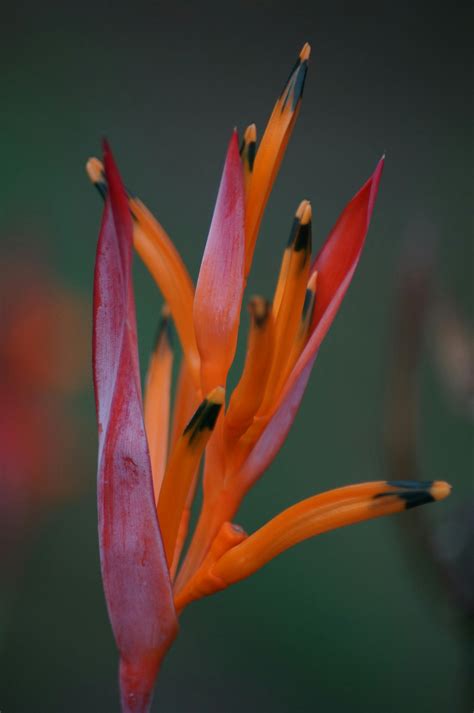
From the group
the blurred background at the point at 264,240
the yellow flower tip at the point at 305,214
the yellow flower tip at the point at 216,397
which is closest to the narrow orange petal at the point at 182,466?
the yellow flower tip at the point at 216,397

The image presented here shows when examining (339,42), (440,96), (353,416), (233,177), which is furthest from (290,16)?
(233,177)

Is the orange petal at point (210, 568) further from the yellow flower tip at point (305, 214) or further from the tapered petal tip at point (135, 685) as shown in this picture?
the yellow flower tip at point (305, 214)

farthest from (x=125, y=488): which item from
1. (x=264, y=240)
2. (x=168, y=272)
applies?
(x=264, y=240)

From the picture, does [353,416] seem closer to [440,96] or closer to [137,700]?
[440,96]

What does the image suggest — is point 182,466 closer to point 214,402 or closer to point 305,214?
point 214,402

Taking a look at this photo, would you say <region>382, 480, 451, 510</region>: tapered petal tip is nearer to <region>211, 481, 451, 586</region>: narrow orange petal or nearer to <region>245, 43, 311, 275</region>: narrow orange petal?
<region>211, 481, 451, 586</region>: narrow orange petal
